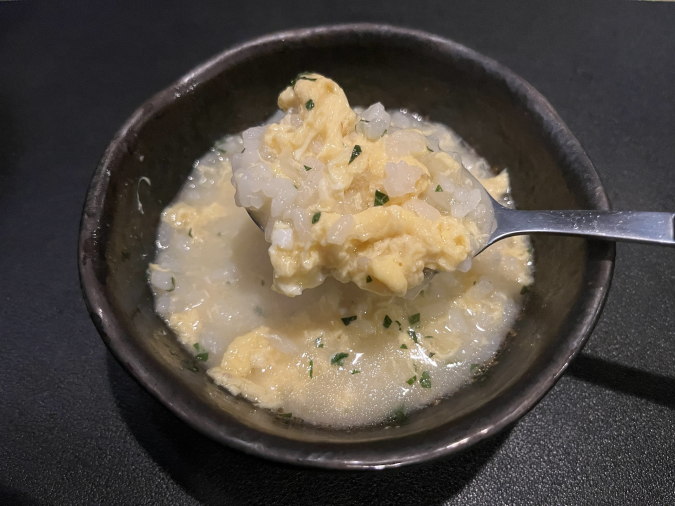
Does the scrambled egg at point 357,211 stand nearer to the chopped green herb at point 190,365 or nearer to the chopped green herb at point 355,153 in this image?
the chopped green herb at point 355,153

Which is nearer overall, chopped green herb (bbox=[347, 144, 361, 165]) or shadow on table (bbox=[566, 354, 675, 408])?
chopped green herb (bbox=[347, 144, 361, 165])

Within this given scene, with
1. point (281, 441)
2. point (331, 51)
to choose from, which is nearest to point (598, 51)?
point (331, 51)

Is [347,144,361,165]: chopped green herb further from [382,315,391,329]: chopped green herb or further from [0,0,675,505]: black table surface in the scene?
[0,0,675,505]: black table surface

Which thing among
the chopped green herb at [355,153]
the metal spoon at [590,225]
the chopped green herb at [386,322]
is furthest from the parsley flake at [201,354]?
the chopped green herb at [355,153]

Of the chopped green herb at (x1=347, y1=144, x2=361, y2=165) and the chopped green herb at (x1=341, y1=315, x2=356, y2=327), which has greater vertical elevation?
the chopped green herb at (x1=347, y1=144, x2=361, y2=165)

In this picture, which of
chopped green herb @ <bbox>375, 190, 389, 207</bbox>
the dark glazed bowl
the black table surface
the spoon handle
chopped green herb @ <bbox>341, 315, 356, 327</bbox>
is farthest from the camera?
chopped green herb @ <bbox>341, 315, 356, 327</bbox>

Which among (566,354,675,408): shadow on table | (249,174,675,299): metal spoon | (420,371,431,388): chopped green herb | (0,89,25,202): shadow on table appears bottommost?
(566,354,675,408): shadow on table

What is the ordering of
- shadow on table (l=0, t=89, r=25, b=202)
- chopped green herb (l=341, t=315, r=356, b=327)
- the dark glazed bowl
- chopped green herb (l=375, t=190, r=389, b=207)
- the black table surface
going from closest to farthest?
the dark glazed bowl, chopped green herb (l=375, t=190, r=389, b=207), the black table surface, chopped green herb (l=341, t=315, r=356, b=327), shadow on table (l=0, t=89, r=25, b=202)

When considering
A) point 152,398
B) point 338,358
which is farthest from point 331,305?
point 152,398

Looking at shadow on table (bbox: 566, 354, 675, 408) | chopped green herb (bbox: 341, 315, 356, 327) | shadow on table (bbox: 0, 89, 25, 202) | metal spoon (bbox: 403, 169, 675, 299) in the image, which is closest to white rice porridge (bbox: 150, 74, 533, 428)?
chopped green herb (bbox: 341, 315, 356, 327)

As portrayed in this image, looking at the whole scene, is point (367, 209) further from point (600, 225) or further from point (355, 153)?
point (600, 225)
